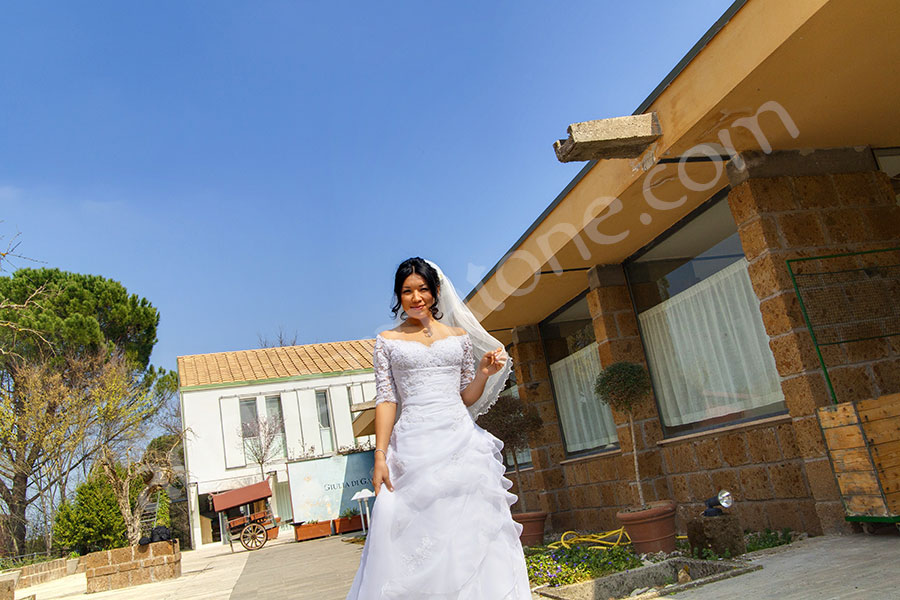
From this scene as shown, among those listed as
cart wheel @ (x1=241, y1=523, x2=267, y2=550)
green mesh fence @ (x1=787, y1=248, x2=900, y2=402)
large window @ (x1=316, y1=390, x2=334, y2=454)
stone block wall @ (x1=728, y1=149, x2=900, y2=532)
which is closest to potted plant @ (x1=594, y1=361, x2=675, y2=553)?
stone block wall @ (x1=728, y1=149, x2=900, y2=532)

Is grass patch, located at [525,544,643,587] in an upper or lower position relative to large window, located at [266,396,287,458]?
lower

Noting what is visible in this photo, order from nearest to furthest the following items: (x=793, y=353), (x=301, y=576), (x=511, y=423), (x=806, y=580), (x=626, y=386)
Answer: (x=806, y=580) → (x=793, y=353) → (x=626, y=386) → (x=511, y=423) → (x=301, y=576)

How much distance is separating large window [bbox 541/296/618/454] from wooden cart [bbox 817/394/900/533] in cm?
383

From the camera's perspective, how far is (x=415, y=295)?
9.13ft

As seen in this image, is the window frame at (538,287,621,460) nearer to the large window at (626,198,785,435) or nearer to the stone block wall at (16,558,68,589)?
the large window at (626,198,785,435)

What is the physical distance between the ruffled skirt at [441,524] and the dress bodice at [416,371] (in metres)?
0.08

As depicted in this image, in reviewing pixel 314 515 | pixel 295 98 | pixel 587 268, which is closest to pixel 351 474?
pixel 314 515

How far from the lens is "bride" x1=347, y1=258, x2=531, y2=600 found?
2.32 metres

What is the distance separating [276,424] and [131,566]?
13.6m

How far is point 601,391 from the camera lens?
616cm

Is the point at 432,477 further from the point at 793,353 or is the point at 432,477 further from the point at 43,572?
the point at 43,572

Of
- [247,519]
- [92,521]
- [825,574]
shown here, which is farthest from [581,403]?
[92,521]

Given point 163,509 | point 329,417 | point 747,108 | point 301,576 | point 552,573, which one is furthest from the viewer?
point 329,417

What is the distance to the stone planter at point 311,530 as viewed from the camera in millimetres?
17484
